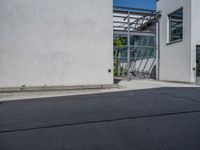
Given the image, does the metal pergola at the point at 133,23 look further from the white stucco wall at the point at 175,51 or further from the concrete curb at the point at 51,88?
the concrete curb at the point at 51,88

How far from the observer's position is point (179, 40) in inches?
463

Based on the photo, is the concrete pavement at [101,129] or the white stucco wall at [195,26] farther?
the white stucco wall at [195,26]

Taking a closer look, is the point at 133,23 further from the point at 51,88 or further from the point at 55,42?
the point at 51,88

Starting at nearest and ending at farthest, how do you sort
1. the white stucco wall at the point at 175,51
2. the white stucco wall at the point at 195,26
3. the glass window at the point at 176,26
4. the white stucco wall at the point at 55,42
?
1. the white stucco wall at the point at 55,42
2. the white stucco wall at the point at 195,26
3. the white stucco wall at the point at 175,51
4. the glass window at the point at 176,26

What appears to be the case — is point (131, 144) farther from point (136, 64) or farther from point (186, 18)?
point (136, 64)

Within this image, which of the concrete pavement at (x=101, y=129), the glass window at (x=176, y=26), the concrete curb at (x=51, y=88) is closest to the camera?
the concrete pavement at (x=101, y=129)

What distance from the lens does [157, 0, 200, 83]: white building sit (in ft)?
34.9

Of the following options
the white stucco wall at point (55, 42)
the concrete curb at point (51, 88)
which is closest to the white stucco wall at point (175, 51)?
the white stucco wall at point (55, 42)

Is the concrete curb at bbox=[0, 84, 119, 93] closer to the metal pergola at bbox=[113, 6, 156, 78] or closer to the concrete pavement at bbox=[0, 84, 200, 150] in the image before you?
the concrete pavement at bbox=[0, 84, 200, 150]

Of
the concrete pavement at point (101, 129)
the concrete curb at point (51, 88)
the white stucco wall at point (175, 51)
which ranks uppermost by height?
the white stucco wall at point (175, 51)

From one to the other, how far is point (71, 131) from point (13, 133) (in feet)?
3.25

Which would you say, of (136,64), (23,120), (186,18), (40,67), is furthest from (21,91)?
(136,64)

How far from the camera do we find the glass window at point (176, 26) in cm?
1179

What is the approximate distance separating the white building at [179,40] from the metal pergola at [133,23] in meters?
1.40
